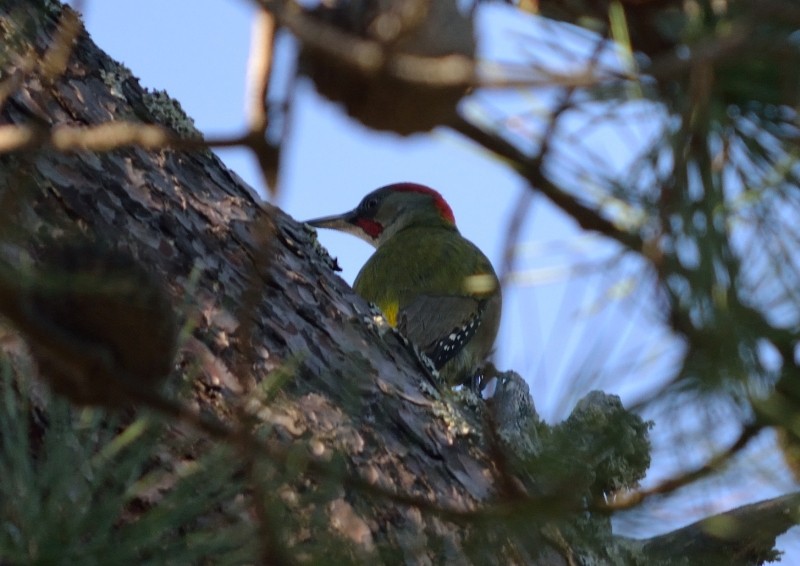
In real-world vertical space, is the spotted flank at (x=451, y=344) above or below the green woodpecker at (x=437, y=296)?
below

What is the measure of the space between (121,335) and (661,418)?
0.73 meters

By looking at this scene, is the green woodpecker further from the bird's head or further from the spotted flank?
the bird's head

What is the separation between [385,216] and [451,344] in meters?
1.84

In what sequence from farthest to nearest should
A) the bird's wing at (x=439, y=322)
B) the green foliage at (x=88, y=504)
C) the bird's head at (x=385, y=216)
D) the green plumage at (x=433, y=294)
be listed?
the bird's head at (x=385, y=216) → the green plumage at (x=433, y=294) → the bird's wing at (x=439, y=322) → the green foliage at (x=88, y=504)

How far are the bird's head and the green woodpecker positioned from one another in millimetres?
244

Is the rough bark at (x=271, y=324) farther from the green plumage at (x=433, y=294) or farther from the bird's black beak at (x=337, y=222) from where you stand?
the bird's black beak at (x=337, y=222)

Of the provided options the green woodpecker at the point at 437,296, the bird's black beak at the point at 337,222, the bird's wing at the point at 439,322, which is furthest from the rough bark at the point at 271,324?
the bird's black beak at the point at 337,222

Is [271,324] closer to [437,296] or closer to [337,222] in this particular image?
[437,296]

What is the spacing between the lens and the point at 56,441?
1.81 metres

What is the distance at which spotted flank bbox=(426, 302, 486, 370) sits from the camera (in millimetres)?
5535

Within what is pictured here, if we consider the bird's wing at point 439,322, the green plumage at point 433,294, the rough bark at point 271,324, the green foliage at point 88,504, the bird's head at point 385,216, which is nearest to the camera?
the green foliage at point 88,504

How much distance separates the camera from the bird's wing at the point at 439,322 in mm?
5523

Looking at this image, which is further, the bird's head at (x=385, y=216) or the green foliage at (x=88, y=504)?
the bird's head at (x=385, y=216)

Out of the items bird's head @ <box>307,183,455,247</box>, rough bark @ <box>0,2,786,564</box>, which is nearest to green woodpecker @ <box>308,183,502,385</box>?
bird's head @ <box>307,183,455,247</box>
